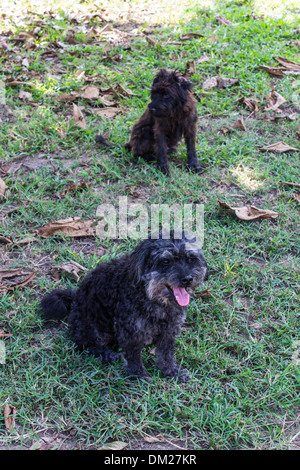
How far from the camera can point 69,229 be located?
423 centimetres

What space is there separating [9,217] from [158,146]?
67.5 inches

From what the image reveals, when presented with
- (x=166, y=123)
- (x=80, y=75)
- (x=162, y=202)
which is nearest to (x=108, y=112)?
(x=80, y=75)

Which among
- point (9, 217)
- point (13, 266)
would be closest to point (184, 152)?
point (9, 217)

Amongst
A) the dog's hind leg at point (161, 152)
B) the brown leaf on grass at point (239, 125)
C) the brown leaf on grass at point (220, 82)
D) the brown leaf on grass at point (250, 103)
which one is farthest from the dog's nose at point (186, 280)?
the brown leaf on grass at point (220, 82)

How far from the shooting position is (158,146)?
16.2 ft

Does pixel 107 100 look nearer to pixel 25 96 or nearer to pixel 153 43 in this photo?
pixel 25 96

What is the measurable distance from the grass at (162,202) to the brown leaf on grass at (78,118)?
82 mm

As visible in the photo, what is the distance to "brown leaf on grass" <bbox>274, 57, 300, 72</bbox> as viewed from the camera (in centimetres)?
665

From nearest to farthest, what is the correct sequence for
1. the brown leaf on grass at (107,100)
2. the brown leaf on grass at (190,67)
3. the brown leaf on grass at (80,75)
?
the brown leaf on grass at (107,100)
the brown leaf on grass at (80,75)
the brown leaf on grass at (190,67)

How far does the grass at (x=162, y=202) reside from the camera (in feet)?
9.04

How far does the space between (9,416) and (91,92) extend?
178 inches

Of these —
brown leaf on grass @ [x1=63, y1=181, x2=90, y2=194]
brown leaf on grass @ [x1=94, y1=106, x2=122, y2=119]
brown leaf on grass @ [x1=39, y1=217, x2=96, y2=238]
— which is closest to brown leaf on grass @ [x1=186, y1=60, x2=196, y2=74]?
brown leaf on grass @ [x1=94, y1=106, x2=122, y2=119]

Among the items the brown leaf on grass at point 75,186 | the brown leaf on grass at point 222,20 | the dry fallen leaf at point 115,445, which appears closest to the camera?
the dry fallen leaf at point 115,445

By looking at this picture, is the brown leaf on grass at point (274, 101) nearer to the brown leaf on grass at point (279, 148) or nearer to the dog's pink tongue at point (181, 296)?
the brown leaf on grass at point (279, 148)
